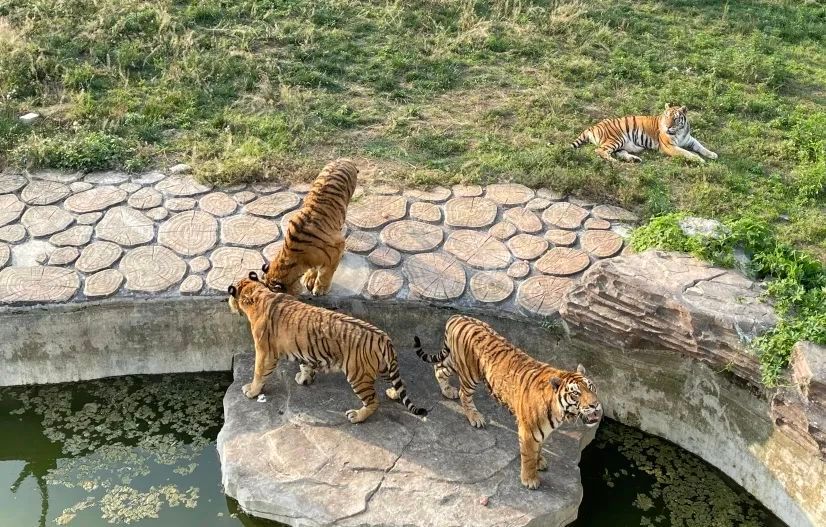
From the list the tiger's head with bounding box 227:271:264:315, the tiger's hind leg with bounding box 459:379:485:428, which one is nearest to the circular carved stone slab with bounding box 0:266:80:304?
A: the tiger's head with bounding box 227:271:264:315

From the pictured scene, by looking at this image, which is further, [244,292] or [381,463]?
[244,292]

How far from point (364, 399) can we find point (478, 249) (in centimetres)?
192

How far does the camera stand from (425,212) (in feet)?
26.1

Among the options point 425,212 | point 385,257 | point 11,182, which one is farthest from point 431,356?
point 11,182

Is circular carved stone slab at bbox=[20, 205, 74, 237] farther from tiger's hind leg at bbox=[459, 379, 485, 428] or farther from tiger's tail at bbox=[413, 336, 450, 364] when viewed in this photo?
tiger's hind leg at bbox=[459, 379, 485, 428]

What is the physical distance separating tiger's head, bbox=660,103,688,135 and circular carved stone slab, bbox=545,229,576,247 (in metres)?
2.16

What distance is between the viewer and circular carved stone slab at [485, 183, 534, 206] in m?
8.18

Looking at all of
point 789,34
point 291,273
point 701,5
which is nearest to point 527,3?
point 701,5

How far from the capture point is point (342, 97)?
32.9 feet

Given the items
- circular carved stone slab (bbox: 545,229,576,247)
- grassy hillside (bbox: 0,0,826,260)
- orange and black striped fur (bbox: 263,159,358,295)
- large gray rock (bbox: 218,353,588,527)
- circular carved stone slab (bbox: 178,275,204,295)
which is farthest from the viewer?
grassy hillside (bbox: 0,0,826,260)

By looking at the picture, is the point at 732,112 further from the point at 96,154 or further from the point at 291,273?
the point at 96,154

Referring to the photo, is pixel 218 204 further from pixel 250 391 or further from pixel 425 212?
pixel 250 391

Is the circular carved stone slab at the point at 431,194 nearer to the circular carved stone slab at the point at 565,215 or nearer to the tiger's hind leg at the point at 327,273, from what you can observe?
the circular carved stone slab at the point at 565,215

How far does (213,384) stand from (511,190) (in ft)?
11.1
